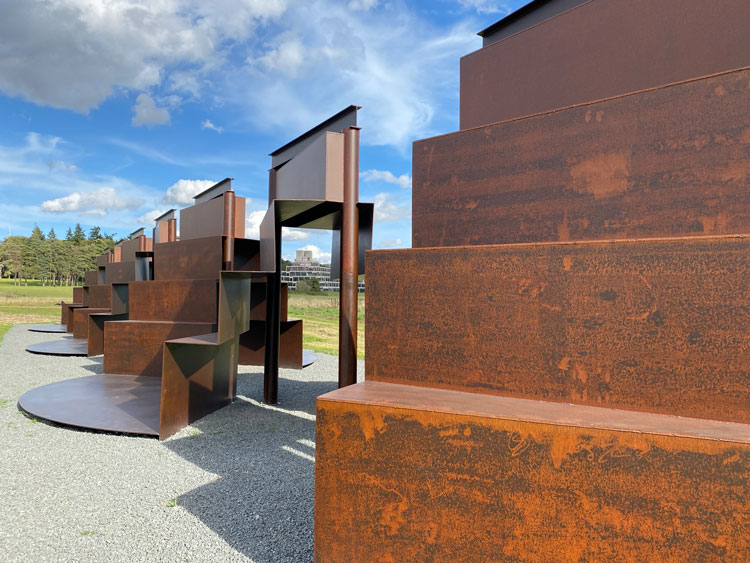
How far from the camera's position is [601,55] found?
157 inches

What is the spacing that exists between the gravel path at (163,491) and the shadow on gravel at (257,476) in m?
0.01

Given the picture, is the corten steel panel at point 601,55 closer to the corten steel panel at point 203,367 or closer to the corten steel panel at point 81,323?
the corten steel panel at point 203,367

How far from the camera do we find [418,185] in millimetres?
4184

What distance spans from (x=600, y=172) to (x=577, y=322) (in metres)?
1.29

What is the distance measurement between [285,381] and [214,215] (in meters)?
4.23

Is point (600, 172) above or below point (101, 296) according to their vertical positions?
above

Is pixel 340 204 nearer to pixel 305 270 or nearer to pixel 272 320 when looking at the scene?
pixel 272 320

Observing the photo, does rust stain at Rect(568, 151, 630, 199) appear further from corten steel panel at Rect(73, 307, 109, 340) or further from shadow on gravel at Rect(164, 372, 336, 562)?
corten steel panel at Rect(73, 307, 109, 340)

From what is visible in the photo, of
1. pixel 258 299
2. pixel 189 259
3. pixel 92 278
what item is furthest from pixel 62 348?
pixel 258 299

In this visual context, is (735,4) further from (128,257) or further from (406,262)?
(128,257)

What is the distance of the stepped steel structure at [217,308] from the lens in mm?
6348

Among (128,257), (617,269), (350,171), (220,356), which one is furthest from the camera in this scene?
(128,257)

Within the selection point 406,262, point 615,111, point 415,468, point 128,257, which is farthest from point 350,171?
point 128,257

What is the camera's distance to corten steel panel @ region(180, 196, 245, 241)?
938 cm
